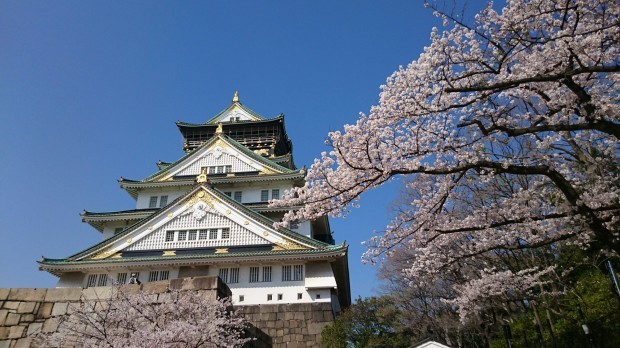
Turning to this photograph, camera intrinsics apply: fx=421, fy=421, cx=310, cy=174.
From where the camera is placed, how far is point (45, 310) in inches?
355

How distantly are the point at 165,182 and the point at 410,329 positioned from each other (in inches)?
673

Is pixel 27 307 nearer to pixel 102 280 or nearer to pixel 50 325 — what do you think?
pixel 50 325

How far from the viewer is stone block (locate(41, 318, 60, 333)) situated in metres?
8.79

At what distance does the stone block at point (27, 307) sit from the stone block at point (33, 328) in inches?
11.9

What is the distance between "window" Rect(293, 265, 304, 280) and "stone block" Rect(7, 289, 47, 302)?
1253 centimetres

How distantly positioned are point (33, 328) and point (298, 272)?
12847mm

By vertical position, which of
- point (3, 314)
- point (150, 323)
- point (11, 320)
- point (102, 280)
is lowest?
point (150, 323)

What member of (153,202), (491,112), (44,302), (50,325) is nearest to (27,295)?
(44,302)

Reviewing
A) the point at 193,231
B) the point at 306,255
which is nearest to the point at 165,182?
the point at 193,231

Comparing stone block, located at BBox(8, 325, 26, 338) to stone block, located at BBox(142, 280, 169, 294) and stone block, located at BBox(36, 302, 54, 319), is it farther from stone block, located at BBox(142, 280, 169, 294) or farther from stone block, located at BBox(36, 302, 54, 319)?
stone block, located at BBox(142, 280, 169, 294)

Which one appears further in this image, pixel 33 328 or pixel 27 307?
pixel 27 307

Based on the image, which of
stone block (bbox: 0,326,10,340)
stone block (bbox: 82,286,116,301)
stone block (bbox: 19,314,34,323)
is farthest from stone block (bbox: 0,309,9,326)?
stone block (bbox: 82,286,116,301)

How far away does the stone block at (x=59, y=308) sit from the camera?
896 cm

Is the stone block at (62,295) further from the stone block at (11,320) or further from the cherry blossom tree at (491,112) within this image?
the cherry blossom tree at (491,112)
